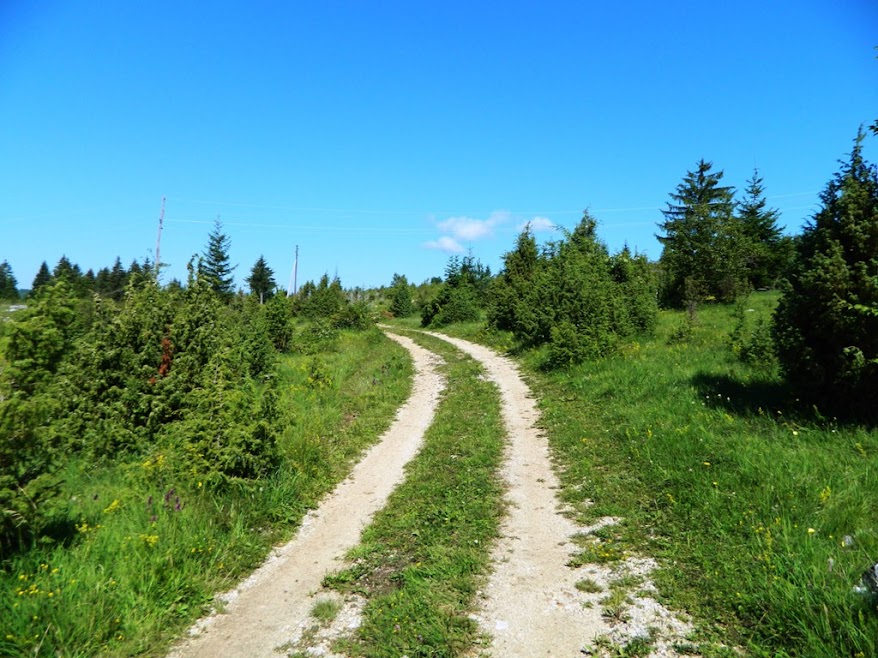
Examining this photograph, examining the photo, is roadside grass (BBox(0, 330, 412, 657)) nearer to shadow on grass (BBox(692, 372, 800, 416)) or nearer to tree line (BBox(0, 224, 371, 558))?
tree line (BBox(0, 224, 371, 558))

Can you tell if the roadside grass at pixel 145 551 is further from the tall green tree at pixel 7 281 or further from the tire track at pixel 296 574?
the tall green tree at pixel 7 281

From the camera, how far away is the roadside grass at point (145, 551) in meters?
3.70

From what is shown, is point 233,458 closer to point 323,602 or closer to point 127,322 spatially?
point 323,602

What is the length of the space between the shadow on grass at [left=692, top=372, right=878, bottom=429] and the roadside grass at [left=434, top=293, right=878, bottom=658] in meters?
0.03

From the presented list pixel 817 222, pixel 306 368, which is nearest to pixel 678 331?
pixel 817 222

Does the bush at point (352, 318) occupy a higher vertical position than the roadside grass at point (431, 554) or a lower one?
higher

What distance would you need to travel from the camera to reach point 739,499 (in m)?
5.40

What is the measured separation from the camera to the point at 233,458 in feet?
20.7

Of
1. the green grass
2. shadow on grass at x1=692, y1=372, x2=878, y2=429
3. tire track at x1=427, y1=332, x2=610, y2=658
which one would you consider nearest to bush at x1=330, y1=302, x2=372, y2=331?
shadow on grass at x1=692, y1=372, x2=878, y2=429

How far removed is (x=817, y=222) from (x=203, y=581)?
9.31 m

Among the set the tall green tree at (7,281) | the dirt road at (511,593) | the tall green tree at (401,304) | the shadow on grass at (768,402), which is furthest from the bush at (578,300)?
the tall green tree at (7,281)

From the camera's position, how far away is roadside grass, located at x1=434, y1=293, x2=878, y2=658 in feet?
11.8

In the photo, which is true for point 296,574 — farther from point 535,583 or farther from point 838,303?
point 838,303

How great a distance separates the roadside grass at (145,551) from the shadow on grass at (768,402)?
7.01 m
